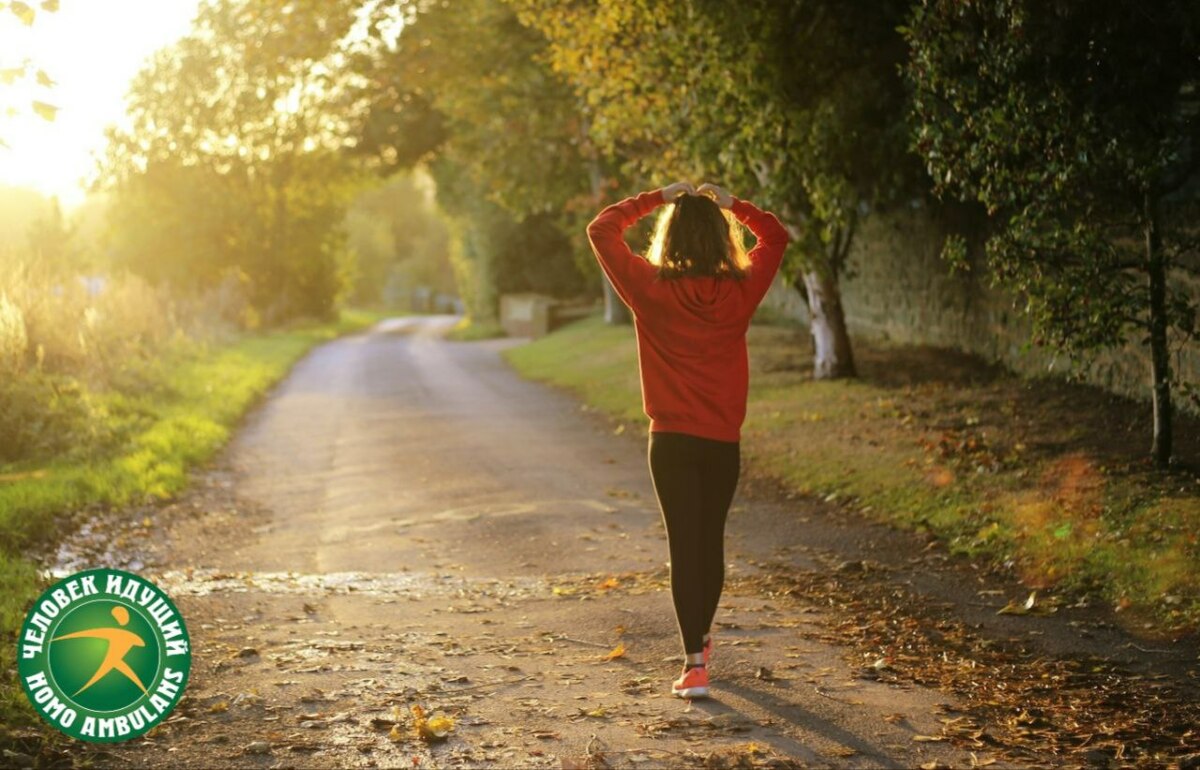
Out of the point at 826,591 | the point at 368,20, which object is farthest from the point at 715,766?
the point at 368,20

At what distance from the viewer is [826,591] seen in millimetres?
8734

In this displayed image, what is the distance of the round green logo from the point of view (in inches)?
226

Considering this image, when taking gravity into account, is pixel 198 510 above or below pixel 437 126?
below

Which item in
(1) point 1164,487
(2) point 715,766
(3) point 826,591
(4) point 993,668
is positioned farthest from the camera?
(1) point 1164,487

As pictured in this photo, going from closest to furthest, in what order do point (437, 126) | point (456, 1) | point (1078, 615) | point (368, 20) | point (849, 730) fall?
point (849, 730) < point (1078, 615) < point (368, 20) < point (456, 1) < point (437, 126)

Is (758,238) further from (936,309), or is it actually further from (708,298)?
(936,309)

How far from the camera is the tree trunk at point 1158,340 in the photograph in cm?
1062

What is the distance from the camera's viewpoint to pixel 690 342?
6113mm

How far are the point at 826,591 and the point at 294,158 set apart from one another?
42.6 meters

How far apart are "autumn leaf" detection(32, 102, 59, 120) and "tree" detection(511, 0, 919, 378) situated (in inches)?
342

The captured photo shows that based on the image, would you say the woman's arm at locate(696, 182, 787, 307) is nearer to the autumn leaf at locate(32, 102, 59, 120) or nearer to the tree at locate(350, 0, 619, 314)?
the autumn leaf at locate(32, 102, 59, 120)

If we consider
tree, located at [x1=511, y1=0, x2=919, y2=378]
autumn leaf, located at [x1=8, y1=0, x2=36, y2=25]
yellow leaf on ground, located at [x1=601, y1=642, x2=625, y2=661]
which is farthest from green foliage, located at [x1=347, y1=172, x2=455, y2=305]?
yellow leaf on ground, located at [x1=601, y1=642, x2=625, y2=661]

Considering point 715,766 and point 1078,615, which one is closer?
point 715,766

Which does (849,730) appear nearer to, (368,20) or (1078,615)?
(1078,615)
